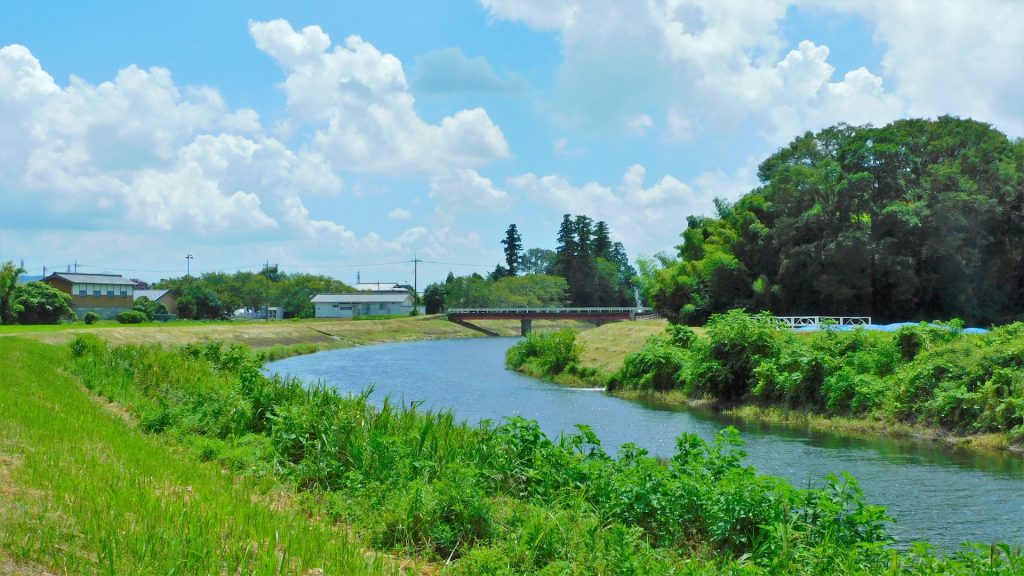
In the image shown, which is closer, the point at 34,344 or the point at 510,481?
the point at 510,481

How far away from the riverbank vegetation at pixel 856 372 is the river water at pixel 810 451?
164 cm

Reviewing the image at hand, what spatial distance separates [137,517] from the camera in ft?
23.4

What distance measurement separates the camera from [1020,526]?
42.0 ft

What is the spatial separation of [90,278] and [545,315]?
171ft

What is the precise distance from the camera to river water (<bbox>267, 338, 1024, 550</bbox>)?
1341cm

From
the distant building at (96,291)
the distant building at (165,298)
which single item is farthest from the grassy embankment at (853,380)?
the distant building at (165,298)

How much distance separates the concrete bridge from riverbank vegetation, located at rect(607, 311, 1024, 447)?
56495 mm

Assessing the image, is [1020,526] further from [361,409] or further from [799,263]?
[799,263]

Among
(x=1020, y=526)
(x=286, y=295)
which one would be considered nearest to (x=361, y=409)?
(x=1020, y=526)

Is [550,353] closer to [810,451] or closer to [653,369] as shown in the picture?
[653,369]

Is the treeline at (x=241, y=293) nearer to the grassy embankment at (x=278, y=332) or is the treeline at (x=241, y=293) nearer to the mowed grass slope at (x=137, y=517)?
the grassy embankment at (x=278, y=332)

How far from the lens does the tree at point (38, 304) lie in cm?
6259

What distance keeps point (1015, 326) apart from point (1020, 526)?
41.7 feet

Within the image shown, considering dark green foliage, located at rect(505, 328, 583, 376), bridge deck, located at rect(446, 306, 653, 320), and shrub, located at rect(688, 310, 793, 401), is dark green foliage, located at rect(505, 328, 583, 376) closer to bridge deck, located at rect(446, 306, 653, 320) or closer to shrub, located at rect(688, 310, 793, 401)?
shrub, located at rect(688, 310, 793, 401)
